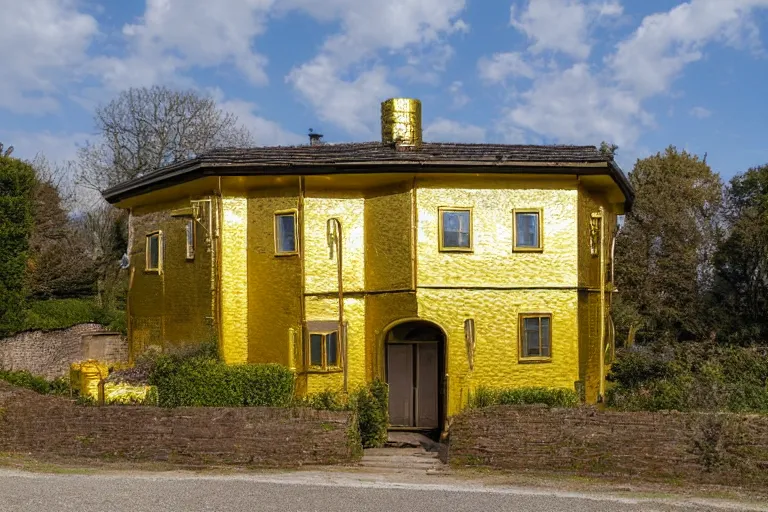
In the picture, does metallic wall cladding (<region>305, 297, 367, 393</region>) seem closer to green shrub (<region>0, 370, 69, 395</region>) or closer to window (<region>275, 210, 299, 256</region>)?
window (<region>275, 210, 299, 256</region>)

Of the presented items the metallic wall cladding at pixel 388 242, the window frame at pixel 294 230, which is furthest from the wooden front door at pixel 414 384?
the window frame at pixel 294 230

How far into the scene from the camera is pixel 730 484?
13102 millimetres

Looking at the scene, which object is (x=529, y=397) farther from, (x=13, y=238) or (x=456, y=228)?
(x=13, y=238)

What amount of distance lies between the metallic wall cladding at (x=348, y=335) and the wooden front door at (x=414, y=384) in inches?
35.5

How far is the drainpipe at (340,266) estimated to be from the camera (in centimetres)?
2030

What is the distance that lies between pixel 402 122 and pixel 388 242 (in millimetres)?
3523

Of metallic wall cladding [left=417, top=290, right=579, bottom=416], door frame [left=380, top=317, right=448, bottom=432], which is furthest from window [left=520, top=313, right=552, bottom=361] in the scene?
door frame [left=380, top=317, right=448, bottom=432]

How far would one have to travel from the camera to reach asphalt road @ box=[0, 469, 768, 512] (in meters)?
11.7

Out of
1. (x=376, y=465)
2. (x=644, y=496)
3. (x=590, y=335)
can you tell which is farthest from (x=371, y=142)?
(x=644, y=496)

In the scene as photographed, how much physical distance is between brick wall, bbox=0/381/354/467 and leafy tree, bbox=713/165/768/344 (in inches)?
961

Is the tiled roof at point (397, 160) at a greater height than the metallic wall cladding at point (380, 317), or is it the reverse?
the tiled roof at point (397, 160)

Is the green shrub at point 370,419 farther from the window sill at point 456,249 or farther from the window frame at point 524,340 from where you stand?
the window sill at point 456,249

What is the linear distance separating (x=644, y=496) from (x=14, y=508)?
8.74 metres

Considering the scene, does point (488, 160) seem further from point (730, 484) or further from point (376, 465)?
point (730, 484)
